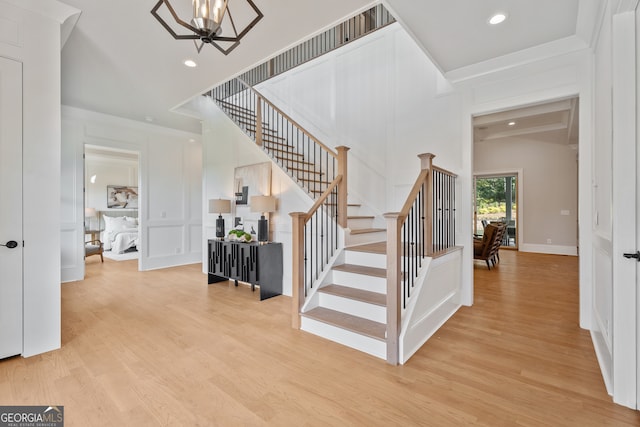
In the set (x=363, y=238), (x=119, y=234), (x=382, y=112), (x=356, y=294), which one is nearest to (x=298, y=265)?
(x=356, y=294)

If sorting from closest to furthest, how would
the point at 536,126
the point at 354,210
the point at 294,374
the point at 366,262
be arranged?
the point at 294,374
the point at 366,262
the point at 354,210
the point at 536,126

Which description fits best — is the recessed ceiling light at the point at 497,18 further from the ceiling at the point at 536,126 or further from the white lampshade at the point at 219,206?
the white lampshade at the point at 219,206

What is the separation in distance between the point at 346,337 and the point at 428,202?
1.53 meters

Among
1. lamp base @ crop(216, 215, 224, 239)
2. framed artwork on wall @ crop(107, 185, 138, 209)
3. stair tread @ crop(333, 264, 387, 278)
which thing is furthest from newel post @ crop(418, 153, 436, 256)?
framed artwork on wall @ crop(107, 185, 138, 209)

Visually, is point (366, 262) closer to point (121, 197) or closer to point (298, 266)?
point (298, 266)

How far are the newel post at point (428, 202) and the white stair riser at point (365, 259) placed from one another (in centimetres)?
53

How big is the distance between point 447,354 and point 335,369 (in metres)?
0.98

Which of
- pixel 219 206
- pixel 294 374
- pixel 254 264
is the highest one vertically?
pixel 219 206

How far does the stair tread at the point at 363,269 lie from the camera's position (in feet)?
9.82

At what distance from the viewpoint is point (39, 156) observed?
252cm

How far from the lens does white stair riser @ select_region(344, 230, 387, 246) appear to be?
3.69 m

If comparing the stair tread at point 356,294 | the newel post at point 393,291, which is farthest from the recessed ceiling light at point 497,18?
the stair tread at point 356,294

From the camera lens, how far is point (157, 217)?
244 inches

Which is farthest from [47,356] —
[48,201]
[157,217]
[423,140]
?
[423,140]
